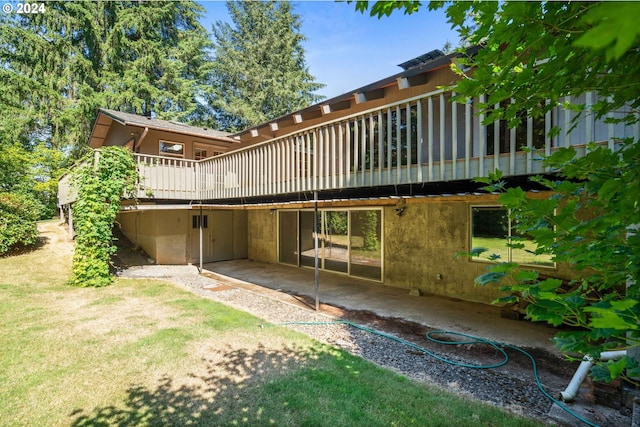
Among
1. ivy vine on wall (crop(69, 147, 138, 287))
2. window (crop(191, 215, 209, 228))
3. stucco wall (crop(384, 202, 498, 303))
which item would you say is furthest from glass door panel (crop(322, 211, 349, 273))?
ivy vine on wall (crop(69, 147, 138, 287))

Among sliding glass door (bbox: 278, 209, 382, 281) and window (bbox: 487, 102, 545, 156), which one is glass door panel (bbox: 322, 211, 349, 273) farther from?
window (bbox: 487, 102, 545, 156)

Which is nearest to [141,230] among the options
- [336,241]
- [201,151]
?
[201,151]

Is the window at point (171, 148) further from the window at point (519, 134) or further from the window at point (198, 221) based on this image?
the window at point (519, 134)

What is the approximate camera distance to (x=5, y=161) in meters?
14.2

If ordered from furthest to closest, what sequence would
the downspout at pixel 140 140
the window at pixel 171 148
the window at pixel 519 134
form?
the window at pixel 171 148 < the downspout at pixel 140 140 < the window at pixel 519 134

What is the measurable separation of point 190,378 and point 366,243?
6.58m

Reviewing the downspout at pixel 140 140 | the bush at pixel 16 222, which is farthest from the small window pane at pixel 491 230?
the bush at pixel 16 222

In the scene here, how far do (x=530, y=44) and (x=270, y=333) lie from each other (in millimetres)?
5263

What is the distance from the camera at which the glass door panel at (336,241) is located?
10.2 metres

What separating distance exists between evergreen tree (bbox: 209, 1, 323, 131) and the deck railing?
1544cm

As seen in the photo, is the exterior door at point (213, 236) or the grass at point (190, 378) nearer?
the grass at point (190, 378)

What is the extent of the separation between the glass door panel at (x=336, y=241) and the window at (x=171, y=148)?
708 centimetres

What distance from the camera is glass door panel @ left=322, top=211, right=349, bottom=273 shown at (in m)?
10.2

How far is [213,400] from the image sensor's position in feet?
11.4
